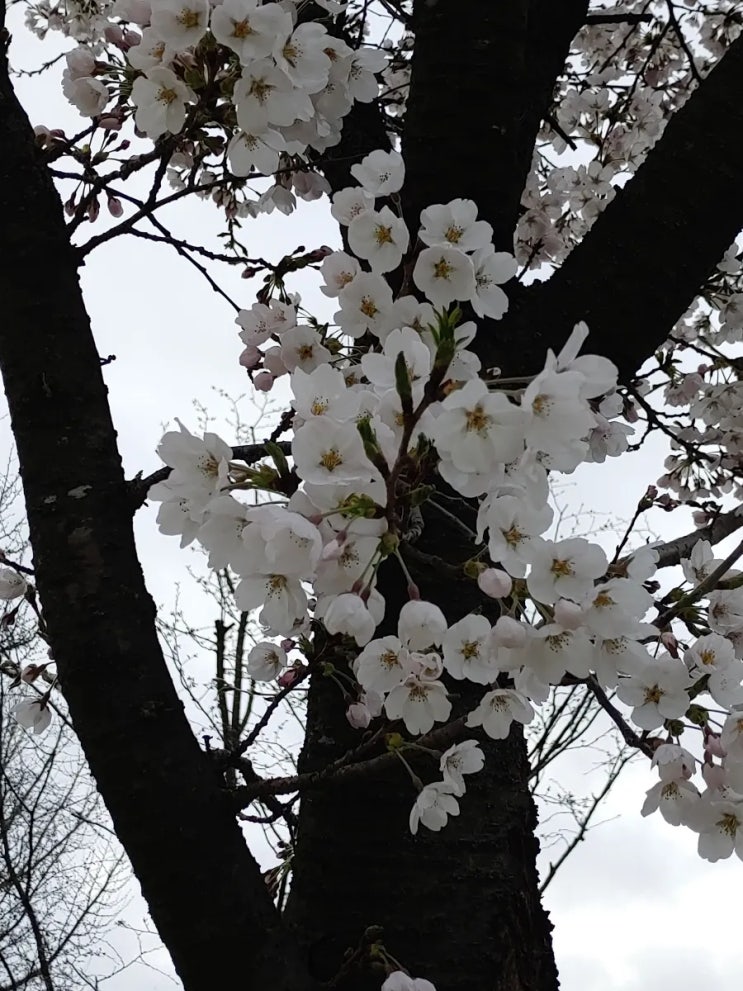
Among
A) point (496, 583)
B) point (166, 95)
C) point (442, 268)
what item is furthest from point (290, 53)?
point (496, 583)

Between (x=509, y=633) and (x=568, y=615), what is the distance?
58 mm

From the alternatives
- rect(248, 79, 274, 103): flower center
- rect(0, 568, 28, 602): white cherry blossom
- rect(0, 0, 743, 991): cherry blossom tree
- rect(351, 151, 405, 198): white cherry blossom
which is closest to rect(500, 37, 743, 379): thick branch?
rect(0, 0, 743, 991): cherry blossom tree

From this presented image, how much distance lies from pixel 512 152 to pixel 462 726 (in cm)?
111

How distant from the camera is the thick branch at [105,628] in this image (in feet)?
3.51

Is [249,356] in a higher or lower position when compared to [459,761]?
higher

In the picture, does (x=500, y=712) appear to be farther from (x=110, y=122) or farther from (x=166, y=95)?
(x=110, y=122)

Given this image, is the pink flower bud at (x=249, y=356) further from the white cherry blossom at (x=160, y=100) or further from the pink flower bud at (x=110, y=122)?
the pink flower bud at (x=110, y=122)

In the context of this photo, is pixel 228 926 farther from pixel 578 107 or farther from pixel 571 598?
pixel 578 107

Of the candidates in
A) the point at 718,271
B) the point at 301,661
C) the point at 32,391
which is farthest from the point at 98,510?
the point at 718,271

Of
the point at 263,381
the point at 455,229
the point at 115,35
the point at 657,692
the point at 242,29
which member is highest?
the point at 115,35

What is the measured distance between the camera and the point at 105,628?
113 cm

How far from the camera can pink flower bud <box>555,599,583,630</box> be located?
769 mm

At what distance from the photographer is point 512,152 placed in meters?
1.54

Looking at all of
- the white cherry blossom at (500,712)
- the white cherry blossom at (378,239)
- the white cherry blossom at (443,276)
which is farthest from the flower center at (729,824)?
the white cherry blossom at (378,239)
